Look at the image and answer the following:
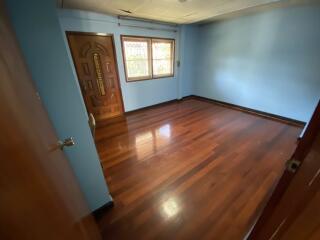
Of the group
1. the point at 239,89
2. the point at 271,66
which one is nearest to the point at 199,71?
the point at 239,89

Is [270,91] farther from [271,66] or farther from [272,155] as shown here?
[272,155]

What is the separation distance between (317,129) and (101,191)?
154 centimetres

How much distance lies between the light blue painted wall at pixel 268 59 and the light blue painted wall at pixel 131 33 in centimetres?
119

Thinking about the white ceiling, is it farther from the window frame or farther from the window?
the window

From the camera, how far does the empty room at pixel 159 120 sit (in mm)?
525

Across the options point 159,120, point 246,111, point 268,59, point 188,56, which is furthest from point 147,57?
point 246,111

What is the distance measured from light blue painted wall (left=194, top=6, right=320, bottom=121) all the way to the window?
1210 millimetres

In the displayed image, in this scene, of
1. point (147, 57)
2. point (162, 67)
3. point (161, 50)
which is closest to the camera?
point (147, 57)

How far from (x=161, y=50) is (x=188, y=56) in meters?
1.02

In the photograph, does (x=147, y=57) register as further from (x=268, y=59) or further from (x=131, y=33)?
(x=268, y=59)

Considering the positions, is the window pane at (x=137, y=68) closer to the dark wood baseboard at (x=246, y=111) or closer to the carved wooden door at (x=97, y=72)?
the carved wooden door at (x=97, y=72)

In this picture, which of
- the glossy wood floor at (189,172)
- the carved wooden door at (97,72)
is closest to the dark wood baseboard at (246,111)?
the glossy wood floor at (189,172)

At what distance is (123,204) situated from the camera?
1512mm

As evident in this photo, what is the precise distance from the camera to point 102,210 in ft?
4.72
